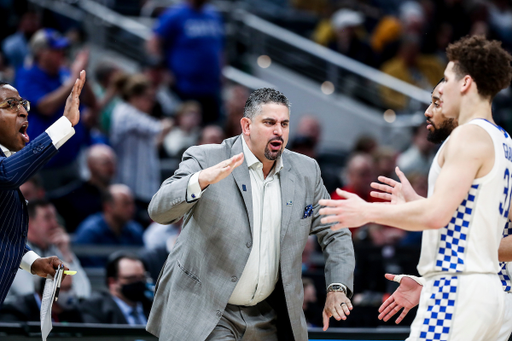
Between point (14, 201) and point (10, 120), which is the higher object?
point (10, 120)

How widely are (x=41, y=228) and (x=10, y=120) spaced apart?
8.04 ft

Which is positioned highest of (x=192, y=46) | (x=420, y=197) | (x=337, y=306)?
(x=192, y=46)

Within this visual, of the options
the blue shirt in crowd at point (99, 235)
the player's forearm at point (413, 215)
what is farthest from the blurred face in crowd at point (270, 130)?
the blue shirt in crowd at point (99, 235)

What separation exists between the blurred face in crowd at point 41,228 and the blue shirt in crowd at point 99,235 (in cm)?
89

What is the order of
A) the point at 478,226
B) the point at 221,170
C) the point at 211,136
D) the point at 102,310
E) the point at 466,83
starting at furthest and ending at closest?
the point at 211,136, the point at 102,310, the point at 221,170, the point at 466,83, the point at 478,226

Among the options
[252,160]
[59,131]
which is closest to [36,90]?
[59,131]

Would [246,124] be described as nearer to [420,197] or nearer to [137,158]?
[420,197]

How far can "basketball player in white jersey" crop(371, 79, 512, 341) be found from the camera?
3.36 m

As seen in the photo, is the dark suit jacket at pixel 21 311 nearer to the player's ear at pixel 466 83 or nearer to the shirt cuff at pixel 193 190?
the shirt cuff at pixel 193 190

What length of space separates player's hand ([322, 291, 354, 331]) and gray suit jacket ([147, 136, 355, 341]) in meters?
0.09

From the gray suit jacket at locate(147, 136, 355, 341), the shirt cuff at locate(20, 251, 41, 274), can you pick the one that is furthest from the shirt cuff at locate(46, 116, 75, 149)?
the shirt cuff at locate(20, 251, 41, 274)

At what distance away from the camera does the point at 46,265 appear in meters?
3.83

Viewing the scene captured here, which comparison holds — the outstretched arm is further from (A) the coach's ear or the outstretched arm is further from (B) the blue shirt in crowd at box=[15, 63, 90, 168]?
(B) the blue shirt in crowd at box=[15, 63, 90, 168]

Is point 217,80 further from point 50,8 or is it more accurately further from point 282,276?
point 282,276
